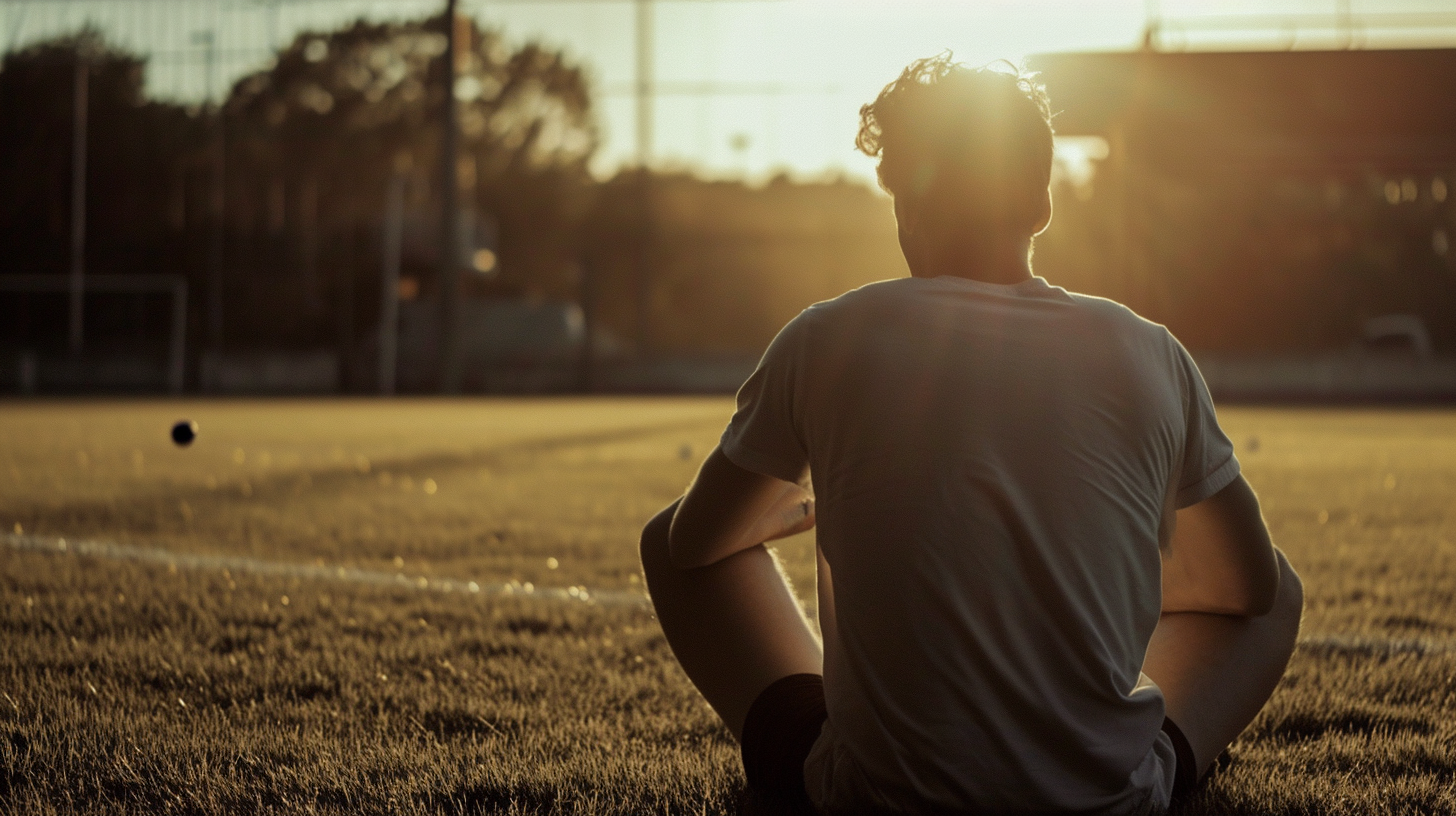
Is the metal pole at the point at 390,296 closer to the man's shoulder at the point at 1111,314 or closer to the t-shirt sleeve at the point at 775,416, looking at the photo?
the t-shirt sleeve at the point at 775,416

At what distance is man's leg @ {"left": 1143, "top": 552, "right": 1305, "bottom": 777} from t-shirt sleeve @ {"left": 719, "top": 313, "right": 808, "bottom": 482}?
28.7 inches

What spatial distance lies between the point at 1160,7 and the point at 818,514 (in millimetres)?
23006

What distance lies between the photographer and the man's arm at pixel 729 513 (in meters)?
1.92

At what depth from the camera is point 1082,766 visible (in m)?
1.80

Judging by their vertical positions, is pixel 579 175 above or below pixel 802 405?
above

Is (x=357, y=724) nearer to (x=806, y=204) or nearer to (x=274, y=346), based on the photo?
(x=806, y=204)

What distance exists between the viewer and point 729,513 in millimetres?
1991

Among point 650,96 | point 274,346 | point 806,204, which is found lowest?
point 274,346

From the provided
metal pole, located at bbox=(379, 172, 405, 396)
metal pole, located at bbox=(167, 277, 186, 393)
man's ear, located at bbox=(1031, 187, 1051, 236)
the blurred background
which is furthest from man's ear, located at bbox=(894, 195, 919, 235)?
metal pole, located at bbox=(167, 277, 186, 393)

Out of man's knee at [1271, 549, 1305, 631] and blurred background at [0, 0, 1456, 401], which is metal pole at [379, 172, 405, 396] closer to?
blurred background at [0, 0, 1456, 401]

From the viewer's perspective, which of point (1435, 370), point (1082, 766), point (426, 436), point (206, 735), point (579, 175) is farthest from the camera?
point (579, 175)

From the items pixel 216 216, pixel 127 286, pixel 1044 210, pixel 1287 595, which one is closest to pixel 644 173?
pixel 216 216

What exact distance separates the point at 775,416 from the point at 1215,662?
863mm

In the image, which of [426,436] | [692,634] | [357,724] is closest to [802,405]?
[692,634]
